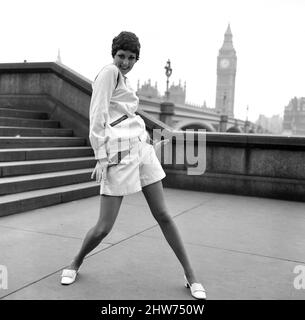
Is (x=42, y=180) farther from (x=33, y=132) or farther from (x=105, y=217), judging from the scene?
(x=105, y=217)

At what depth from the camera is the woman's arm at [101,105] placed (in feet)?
9.36

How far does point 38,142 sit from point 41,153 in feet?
1.73

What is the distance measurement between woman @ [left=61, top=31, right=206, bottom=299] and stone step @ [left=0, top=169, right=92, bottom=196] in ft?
8.81

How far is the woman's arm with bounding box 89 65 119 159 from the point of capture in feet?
9.36

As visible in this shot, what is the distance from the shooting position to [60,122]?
8.95 m

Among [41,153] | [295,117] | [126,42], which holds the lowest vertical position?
[41,153]

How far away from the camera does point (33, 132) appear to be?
7934mm

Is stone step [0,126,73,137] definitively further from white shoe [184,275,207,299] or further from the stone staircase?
white shoe [184,275,207,299]

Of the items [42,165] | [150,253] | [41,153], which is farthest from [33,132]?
[150,253]
